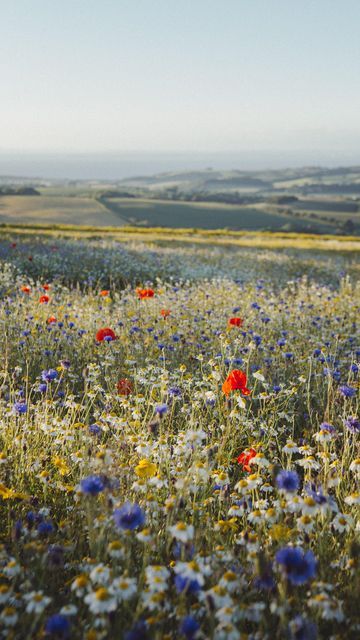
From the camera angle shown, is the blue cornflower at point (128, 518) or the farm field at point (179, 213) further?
the farm field at point (179, 213)

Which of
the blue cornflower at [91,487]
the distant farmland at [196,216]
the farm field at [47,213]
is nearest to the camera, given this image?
the blue cornflower at [91,487]

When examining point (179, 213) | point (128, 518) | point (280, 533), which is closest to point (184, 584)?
point (128, 518)

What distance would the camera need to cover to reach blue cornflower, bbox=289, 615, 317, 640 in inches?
75.4

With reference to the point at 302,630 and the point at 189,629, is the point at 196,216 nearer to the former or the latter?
the point at 302,630

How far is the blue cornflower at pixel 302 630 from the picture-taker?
6.29 feet

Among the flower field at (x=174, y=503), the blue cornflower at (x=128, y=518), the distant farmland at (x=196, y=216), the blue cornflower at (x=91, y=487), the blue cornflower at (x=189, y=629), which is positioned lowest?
the flower field at (x=174, y=503)

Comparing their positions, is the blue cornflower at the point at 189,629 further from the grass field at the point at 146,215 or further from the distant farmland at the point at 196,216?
the distant farmland at the point at 196,216

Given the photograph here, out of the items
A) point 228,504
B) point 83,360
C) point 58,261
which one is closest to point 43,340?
point 83,360

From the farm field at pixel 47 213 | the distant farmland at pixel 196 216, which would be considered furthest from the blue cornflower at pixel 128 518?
the distant farmland at pixel 196 216

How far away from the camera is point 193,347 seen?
273 inches

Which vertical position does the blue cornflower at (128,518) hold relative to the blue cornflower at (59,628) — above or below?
above

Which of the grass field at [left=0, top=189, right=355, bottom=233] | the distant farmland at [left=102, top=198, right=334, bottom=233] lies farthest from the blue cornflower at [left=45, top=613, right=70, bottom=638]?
the distant farmland at [left=102, top=198, right=334, bottom=233]

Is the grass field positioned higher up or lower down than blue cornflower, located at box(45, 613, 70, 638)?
higher up

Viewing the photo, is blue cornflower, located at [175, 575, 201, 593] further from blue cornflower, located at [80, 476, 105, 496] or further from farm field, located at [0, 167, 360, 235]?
farm field, located at [0, 167, 360, 235]
